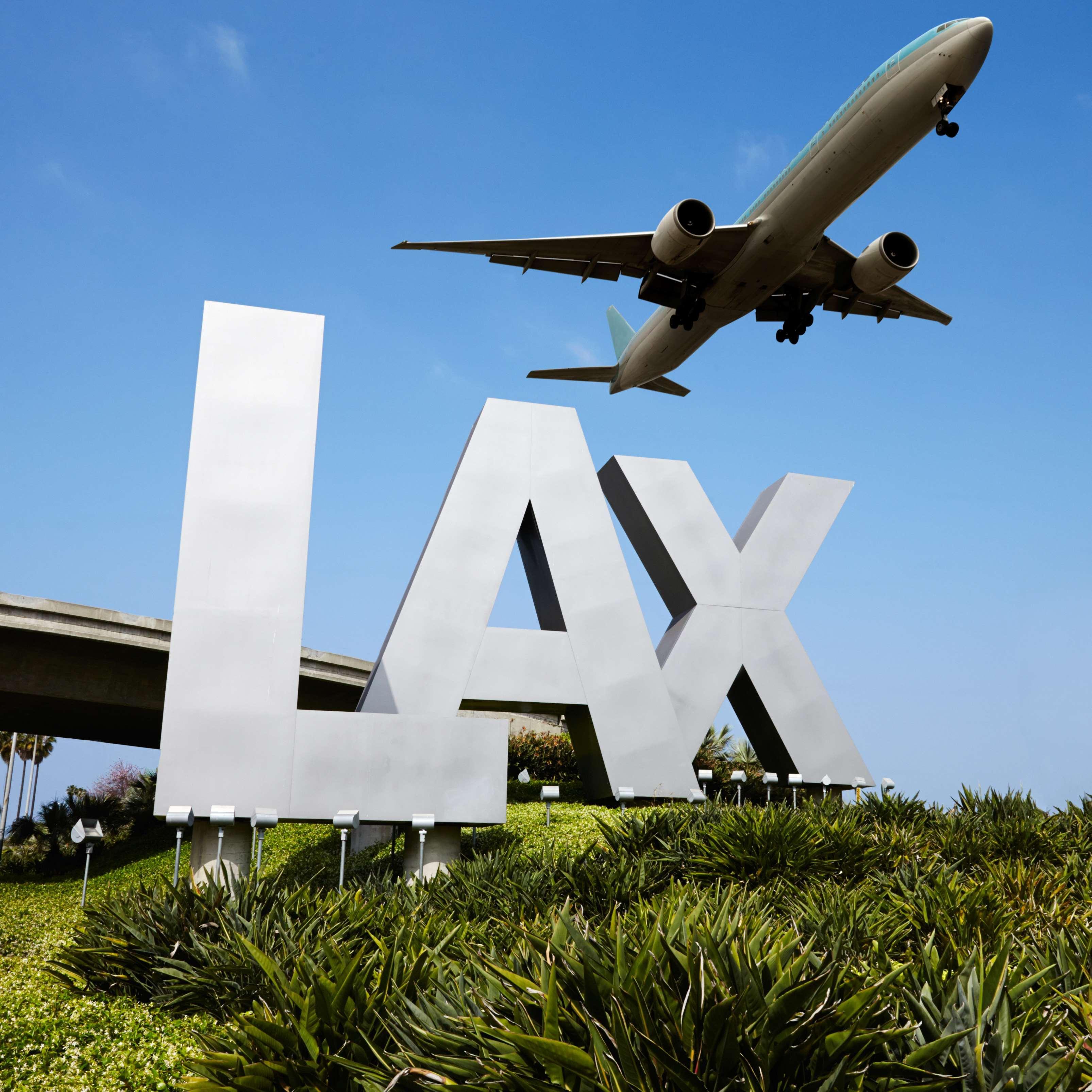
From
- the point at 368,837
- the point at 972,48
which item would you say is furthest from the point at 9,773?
the point at 972,48

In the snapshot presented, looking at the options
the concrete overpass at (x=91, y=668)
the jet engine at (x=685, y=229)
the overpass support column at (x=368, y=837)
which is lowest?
the overpass support column at (x=368, y=837)

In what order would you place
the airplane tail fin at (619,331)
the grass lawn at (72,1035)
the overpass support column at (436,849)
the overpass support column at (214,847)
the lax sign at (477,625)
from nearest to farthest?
the grass lawn at (72,1035)
the overpass support column at (214,847)
the lax sign at (477,625)
the overpass support column at (436,849)
the airplane tail fin at (619,331)

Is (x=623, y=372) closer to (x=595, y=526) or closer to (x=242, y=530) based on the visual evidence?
(x=595, y=526)

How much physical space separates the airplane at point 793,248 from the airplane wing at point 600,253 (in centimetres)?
3

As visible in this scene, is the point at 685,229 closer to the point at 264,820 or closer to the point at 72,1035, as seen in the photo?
the point at 264,820

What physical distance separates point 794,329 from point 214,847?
55.6 ft

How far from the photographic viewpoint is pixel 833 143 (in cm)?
1570

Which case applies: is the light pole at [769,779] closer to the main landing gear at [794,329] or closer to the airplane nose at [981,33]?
the main landing gear at [794,329]

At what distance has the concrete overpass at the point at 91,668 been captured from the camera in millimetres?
20891

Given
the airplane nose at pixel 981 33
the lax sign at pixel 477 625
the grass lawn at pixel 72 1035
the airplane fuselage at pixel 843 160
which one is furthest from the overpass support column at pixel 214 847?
the airplane nose at pixel 981 33

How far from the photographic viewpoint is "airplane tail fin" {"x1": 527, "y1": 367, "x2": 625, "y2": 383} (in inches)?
944

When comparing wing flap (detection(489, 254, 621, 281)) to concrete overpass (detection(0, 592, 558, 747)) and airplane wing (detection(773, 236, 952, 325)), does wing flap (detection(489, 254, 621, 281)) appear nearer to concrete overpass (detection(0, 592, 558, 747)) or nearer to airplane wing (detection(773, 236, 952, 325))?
airplane wing (detection(773, 236, 952, 325))

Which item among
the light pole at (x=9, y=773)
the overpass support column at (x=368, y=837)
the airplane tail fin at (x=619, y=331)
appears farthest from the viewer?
the light pole at (x=9, y=773)

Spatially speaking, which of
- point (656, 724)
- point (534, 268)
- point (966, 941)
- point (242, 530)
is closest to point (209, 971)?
point (966, 941)
